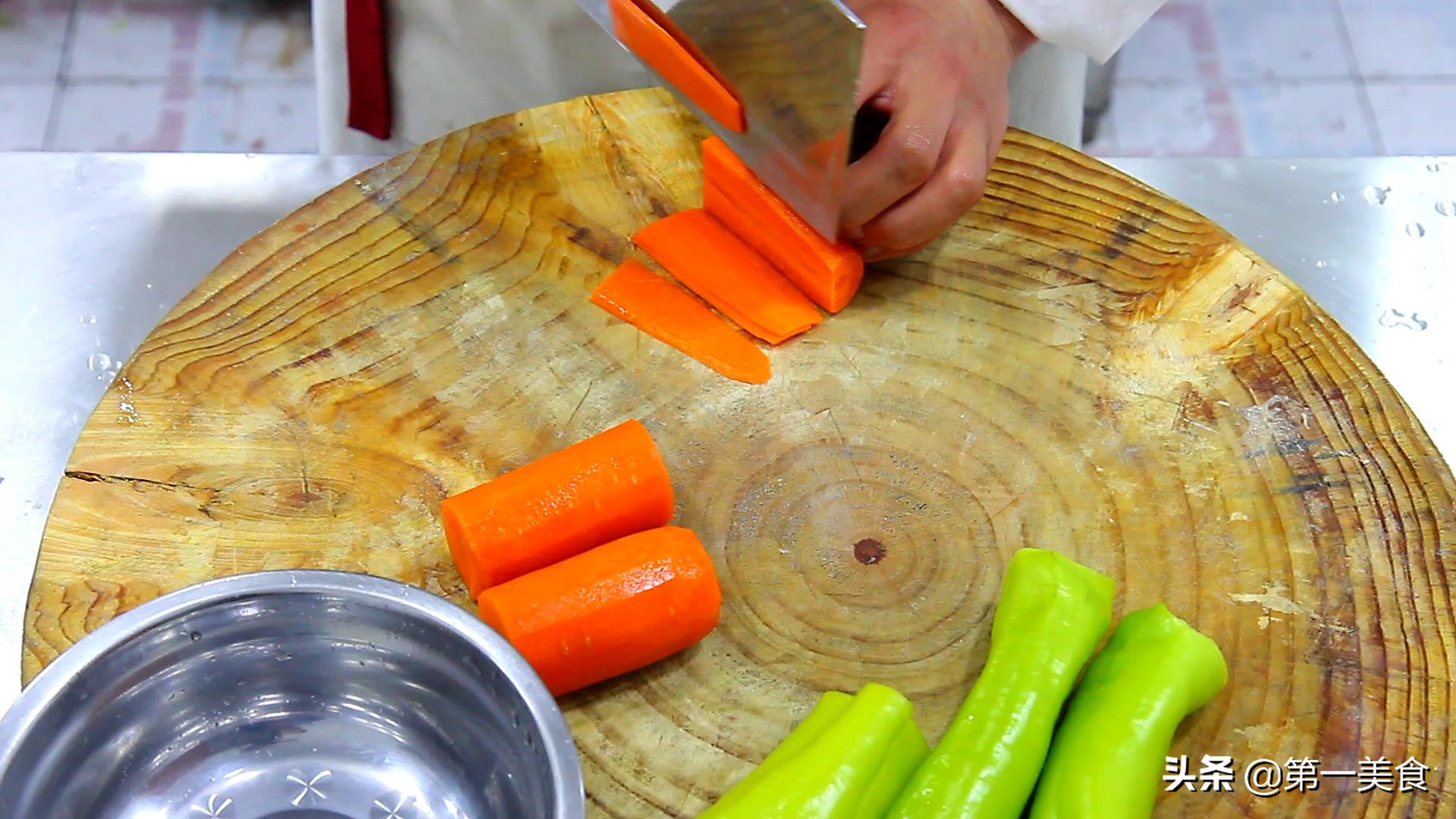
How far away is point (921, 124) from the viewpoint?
163 cm

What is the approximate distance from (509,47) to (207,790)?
1192 mm

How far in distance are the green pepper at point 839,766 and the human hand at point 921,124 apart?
0.63 m

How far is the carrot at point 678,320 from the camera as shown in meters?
1.72

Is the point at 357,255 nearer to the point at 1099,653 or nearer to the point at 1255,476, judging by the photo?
the point at 1099,653

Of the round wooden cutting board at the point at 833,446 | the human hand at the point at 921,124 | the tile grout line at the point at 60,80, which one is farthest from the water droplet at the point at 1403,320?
the tile grout line at the point at 60,80

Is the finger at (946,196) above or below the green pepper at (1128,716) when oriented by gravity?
above

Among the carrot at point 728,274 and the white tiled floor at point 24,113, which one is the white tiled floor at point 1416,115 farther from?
the white tiled floor at point 24,113

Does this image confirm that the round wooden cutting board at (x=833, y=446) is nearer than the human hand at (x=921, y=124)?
Yes

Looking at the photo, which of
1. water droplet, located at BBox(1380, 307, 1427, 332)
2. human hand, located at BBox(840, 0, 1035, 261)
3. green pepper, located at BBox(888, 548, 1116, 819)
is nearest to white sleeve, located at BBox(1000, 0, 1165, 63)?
human hand, located at BBox(840, 0, 1035, 261)

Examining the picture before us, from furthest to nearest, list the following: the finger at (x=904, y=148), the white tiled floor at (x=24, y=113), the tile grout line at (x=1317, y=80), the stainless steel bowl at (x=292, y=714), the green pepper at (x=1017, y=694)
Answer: the tile grout line at (x=1317, y=80), the white tiled floor at (x=24, y=113), the finger at (x=904, y=148), the green pepper at (x=1017, y=694), the stainless steel bowl at (x=292, y=714)

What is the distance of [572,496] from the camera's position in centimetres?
150

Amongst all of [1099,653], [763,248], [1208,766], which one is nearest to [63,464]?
[763,248]

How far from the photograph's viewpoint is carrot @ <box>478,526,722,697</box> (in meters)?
1.38

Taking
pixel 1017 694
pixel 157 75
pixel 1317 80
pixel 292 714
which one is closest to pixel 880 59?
pixel 1017 694
